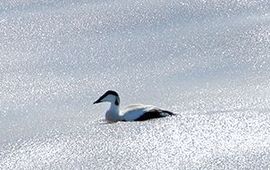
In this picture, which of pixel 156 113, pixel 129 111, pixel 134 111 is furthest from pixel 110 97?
pixel 156 113

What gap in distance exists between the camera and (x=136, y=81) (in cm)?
942

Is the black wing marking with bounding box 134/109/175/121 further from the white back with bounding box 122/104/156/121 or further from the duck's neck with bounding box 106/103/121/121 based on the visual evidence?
the duck's neck with bounding box 106/103/121/121

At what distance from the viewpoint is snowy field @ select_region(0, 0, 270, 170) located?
7465 mm

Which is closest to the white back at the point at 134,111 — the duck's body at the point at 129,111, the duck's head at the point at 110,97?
the duck's body at the point at 129,111

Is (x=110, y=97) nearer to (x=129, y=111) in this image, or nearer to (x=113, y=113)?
(x=113, y=113)

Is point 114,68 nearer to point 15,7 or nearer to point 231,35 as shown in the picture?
point 231,35

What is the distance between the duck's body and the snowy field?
0.29 ft

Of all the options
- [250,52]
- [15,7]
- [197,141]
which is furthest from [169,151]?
[15,7]

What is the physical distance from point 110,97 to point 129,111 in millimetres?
315

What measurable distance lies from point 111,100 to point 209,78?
1022 mm

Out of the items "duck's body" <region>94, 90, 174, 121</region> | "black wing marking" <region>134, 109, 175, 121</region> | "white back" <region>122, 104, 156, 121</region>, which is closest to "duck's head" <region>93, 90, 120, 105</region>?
"duck's body" <region>94, 90, 174, 121</region>

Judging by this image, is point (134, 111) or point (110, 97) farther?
point (110, 97)

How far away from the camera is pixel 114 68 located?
9.83 meters

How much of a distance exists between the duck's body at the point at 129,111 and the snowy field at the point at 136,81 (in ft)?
0.29
